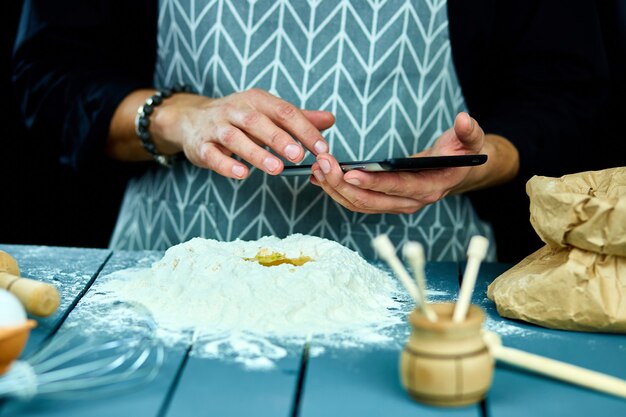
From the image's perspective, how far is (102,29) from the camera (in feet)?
5.78

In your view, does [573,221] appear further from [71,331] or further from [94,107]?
[94,107]

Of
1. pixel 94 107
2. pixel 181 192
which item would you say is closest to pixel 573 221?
pixel 181 192

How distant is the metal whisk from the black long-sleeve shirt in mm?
812

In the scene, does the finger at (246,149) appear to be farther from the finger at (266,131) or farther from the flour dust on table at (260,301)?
the flour dust on table at (260,301)

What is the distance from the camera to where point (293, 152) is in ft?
4.33

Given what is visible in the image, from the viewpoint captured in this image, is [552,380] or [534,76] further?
[534,76]

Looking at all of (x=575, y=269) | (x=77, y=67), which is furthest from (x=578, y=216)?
(x=77, y=67)

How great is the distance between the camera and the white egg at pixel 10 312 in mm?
823

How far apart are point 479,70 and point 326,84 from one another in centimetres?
37

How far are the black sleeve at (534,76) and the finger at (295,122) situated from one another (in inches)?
17.2

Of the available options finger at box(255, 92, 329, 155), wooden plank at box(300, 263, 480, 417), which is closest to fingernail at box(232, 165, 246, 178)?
finger at box(255, 92, 329, 155)

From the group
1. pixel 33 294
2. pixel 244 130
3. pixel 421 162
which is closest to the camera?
pixel 33 294

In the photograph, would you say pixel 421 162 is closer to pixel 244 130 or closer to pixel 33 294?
pixel 244 130

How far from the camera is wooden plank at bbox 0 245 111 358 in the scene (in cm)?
101
